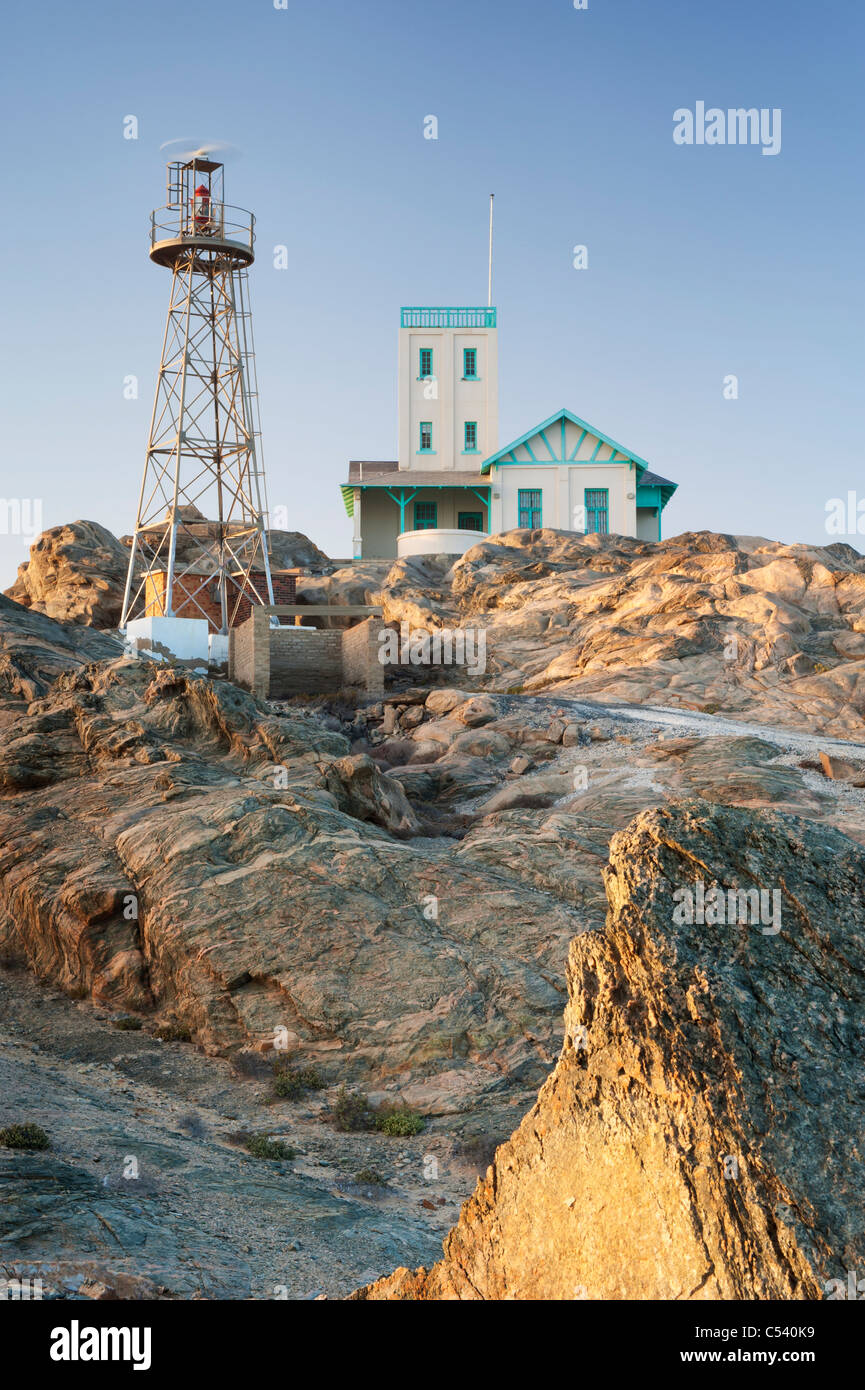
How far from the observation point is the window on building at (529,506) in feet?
196

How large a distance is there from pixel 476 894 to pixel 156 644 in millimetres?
24302

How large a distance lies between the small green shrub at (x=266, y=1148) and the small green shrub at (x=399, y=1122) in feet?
4.51

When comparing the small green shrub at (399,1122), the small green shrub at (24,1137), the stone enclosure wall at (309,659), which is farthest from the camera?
the stone enclosure wall at (309,659)

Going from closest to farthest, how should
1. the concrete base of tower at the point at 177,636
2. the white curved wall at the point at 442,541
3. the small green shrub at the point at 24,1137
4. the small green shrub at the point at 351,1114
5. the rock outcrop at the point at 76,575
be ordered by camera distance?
1. the small green shrub at the point at 24,1137
2. the small green shrub at the point at 351,1114
3. the concrete base of tower at the point at 177,636
4. the rock outcrop at the point at 76,575
5. the white curved wall at the point at 442,541

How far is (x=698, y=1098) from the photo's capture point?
16.5 feet

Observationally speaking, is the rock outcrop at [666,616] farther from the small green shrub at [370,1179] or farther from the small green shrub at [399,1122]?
the small green shrub at [370,1179]

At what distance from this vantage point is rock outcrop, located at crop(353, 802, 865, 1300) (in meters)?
4.71

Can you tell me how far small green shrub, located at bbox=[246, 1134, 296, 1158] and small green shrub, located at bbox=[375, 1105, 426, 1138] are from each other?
4.51ft

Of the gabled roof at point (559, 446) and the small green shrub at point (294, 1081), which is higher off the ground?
the gabled roof at point (559, 446)

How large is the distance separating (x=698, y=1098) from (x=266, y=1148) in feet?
28.1

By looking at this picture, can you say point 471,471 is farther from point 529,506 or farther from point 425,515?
point 529,506

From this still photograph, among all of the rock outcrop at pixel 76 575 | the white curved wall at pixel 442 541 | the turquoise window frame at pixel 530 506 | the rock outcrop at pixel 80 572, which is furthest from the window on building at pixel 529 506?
the rock outcrop at pixel 76 575

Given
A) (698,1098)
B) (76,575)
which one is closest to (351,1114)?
(698,1098)

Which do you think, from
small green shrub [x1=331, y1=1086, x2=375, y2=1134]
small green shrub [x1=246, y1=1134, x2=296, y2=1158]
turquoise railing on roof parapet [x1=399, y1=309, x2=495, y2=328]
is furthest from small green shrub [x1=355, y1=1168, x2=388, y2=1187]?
turquoise railing on roof parapet [x1=399, y1=309, x2=495, y2=328]
